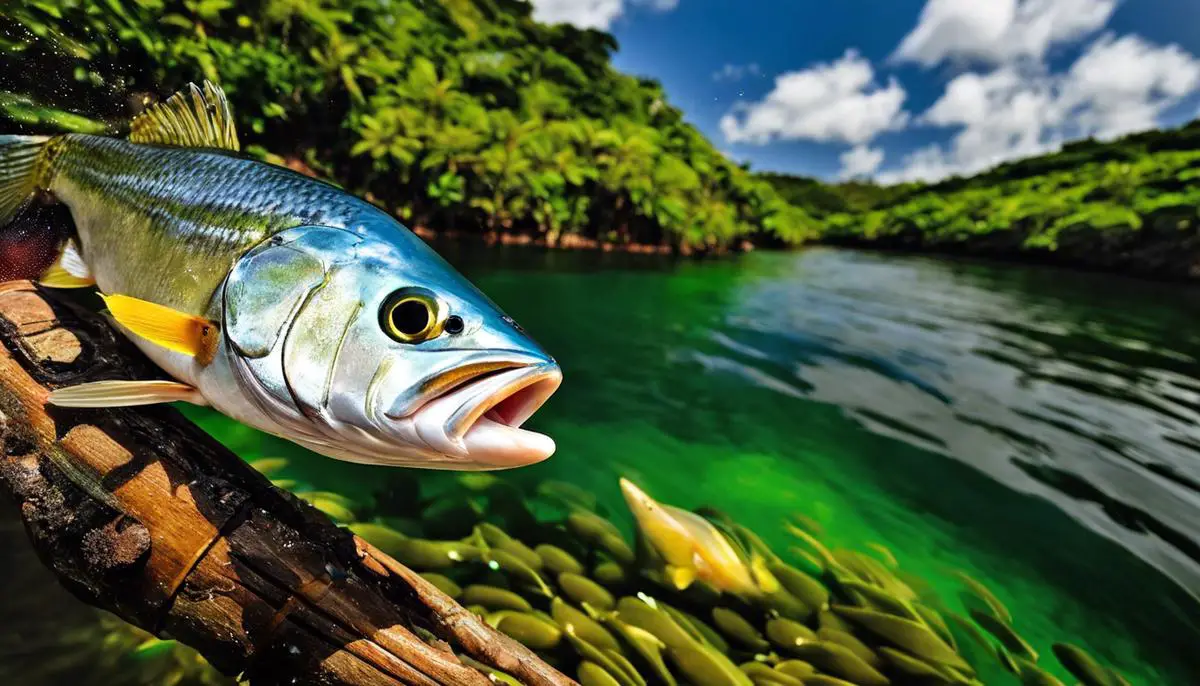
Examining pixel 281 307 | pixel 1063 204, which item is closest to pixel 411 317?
pixel 281 307

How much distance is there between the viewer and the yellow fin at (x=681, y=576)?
125 inches

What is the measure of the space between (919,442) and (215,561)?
666 cm

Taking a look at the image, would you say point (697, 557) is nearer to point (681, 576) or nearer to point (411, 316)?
point (681, 576)

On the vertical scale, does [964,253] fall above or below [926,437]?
above

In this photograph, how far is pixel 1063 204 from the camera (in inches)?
1316

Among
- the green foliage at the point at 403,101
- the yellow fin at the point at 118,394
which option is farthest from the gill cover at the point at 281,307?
the green foliage at the point at 403,101

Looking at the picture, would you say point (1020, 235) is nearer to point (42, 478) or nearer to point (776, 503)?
point (776, 503)

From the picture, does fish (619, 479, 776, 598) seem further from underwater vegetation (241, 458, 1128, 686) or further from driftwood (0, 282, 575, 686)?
driftwood (0, 282, 575, 686)

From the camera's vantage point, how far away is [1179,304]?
19906 mm

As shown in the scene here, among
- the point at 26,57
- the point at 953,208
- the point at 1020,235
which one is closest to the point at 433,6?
the point at 26,57

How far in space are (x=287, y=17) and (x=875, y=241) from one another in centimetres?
5024

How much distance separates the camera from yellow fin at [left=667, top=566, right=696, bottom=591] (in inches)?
125

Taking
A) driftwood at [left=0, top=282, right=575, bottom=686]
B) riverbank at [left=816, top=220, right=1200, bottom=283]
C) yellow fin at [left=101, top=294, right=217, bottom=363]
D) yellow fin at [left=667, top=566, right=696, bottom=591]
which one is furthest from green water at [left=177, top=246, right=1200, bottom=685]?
riverbank at [left=816, top=220, right=1200, bottom=283]

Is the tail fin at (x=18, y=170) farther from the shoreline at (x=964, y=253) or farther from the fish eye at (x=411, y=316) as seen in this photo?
the shoreline at (x=964, y=253)
